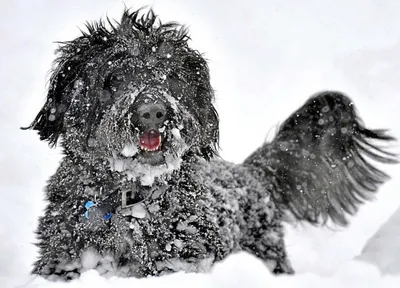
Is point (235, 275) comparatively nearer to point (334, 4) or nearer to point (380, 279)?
point (380, 279)

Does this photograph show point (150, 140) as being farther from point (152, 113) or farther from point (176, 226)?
point (176, 226)

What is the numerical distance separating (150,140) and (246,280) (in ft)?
4.28

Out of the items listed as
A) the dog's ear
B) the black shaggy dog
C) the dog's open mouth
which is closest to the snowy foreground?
the black shaggy dog

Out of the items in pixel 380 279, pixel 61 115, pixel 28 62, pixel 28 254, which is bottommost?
pixel 380 279

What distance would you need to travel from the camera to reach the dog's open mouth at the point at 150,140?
410 centimetres

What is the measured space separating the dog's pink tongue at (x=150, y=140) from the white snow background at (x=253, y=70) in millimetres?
2471

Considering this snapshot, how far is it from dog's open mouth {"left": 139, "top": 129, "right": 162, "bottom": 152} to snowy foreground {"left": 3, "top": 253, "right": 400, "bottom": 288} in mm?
1029

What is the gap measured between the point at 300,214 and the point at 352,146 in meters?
0.83

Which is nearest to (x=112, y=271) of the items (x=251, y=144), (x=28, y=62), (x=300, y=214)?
(x=300, y=214)

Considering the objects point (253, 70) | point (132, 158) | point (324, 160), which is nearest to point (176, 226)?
point (132, 158)

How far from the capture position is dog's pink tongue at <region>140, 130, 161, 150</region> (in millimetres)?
4102

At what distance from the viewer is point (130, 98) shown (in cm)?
411

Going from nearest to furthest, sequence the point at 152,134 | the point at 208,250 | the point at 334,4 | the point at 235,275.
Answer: the point at 235,275 → the point at 152,134 → the point at 208,250 → the point at 334,4

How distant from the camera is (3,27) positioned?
8.20m
